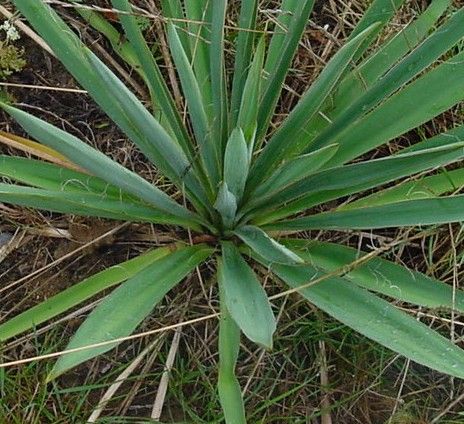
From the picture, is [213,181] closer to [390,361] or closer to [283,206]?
[283,206]

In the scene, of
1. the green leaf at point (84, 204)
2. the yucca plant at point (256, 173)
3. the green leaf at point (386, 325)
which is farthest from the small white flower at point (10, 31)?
the green leaf at point (386, 325)

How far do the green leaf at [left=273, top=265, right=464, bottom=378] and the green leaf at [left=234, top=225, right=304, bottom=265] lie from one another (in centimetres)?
11

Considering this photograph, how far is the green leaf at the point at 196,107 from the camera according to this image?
1.04 meters

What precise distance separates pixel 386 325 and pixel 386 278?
0.40ft

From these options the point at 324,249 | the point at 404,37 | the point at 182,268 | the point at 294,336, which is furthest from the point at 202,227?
the point at 404,37

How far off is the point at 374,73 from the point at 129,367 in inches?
28.7

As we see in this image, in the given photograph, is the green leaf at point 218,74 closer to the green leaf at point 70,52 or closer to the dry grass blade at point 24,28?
the green leaf at point 70,52

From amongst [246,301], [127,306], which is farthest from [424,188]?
[127,306]

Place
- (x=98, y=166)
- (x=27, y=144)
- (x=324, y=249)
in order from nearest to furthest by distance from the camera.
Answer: (x=98, y=166), (x=324, y=249), (x=27, y=144)

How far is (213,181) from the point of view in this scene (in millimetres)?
1225

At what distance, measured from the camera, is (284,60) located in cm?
108

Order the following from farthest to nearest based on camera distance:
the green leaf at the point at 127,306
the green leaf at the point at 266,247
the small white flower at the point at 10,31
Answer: the small white flower at the point at 10,31
the green leaf at the point at 127,306
the green leaf at the point at 266,247

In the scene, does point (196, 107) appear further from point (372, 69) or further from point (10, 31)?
point (10, 31)

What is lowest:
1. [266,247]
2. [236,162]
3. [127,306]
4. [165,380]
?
[165,380]
